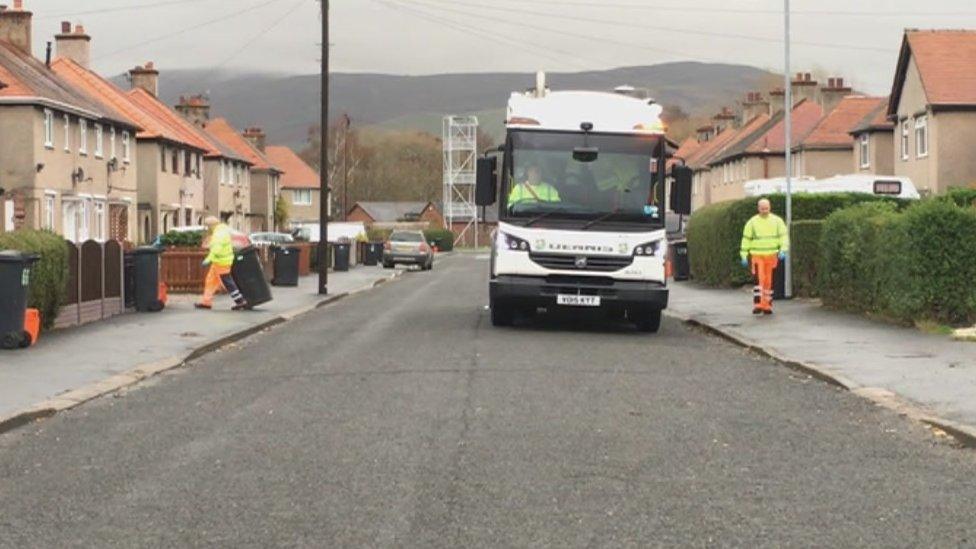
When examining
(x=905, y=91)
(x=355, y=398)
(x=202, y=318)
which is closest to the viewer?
(x=355, y=398)

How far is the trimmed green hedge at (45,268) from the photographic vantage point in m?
18.4

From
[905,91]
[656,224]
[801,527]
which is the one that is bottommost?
[801,527]

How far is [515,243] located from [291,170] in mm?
96008

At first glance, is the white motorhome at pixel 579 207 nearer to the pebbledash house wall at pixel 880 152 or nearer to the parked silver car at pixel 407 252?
the pebbledash house wall at pixel 880 152

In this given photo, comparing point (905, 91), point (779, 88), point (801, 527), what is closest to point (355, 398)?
point (801, 527)

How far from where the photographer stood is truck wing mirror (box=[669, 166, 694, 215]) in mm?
19984

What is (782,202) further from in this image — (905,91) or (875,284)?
(905,91)

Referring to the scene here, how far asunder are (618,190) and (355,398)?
8063 mm

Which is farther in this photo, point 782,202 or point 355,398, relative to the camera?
point 782,202

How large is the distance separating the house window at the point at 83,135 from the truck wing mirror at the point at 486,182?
112 feet

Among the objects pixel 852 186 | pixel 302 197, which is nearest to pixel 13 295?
pixel 852 186

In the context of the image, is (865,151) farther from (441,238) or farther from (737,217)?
(441,238)

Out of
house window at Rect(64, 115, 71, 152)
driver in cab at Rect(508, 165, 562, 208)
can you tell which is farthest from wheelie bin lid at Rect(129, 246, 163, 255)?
house window at Rect(64, 115, 71, 152)

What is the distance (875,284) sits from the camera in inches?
811
